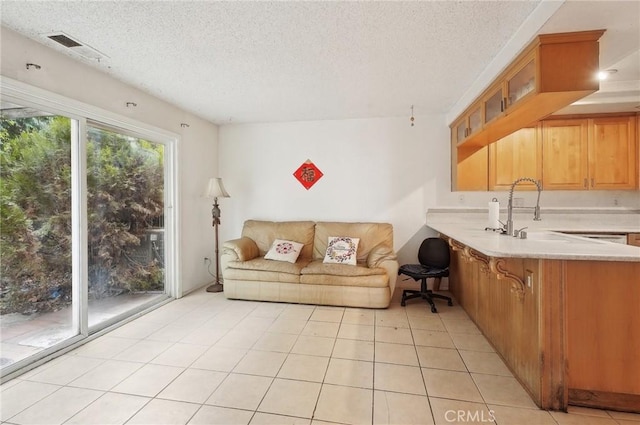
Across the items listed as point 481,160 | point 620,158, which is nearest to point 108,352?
point 481,160

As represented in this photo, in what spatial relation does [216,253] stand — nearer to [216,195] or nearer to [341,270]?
[216,195]

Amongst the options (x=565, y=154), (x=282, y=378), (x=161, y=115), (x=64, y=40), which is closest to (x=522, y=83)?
(x=565, y=154)

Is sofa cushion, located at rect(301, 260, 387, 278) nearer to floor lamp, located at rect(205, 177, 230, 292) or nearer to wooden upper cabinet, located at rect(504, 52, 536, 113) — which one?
floor lamp, located at rect(205, 177, 230, 292)

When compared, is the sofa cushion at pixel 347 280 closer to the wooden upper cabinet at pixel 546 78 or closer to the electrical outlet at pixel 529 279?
the electrical outlet at pixel 529 279

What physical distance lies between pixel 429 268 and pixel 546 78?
2.18 metres

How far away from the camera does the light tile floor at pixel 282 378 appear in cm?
164

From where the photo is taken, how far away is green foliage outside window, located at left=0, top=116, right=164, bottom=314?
212cm

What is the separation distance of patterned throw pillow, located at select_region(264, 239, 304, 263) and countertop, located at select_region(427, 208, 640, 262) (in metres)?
1.76

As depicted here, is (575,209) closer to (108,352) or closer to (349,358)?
(349,358)

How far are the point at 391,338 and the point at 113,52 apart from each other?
131 inches

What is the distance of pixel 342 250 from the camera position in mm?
3670

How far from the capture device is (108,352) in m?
2.34

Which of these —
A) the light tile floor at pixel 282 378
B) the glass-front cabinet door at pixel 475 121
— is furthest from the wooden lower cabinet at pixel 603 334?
the glass-front cabinet door at pixel 475 121

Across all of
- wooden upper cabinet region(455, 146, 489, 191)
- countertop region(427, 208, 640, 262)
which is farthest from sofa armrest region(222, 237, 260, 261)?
wooden upper cabinet region(455, 146, 489, 191)
